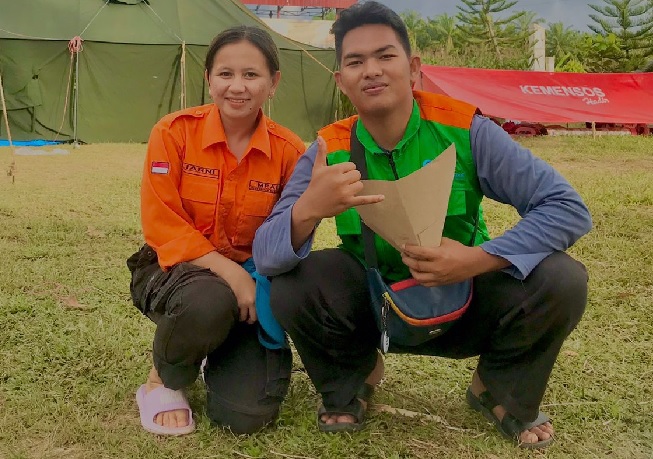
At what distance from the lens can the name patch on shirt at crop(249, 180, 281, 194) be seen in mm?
1713

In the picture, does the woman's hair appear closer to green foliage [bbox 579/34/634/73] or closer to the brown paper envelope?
the brown paper envelope

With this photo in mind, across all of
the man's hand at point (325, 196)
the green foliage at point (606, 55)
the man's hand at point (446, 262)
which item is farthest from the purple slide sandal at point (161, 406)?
the green foliage at point (606, 55)

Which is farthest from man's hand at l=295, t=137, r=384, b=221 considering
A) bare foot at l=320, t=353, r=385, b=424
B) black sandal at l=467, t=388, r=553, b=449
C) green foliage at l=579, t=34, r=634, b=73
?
green foliage at l=579, t=34, r=634, b=73

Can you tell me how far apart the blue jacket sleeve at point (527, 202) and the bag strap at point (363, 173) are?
9.0 inches

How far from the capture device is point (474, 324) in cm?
150

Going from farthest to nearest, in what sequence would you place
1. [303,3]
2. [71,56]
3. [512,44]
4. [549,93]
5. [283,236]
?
[303,3] < [512,44] < [549,93] < [71,56] < [283,236]

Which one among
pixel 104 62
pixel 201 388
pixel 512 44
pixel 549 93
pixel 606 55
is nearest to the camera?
pixel 201 388

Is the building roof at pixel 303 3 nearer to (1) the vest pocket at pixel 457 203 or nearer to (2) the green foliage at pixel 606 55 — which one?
(2) the green foliage at pixel 606 55

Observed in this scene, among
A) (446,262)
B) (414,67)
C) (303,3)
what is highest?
(303,3)

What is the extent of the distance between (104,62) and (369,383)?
313 inches

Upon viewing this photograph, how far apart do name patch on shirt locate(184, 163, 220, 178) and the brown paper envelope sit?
49 centimetres

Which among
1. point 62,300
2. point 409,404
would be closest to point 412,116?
point 409,404

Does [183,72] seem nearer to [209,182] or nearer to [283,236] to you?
[209,182]

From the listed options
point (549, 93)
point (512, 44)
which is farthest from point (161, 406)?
point (512, 44)
